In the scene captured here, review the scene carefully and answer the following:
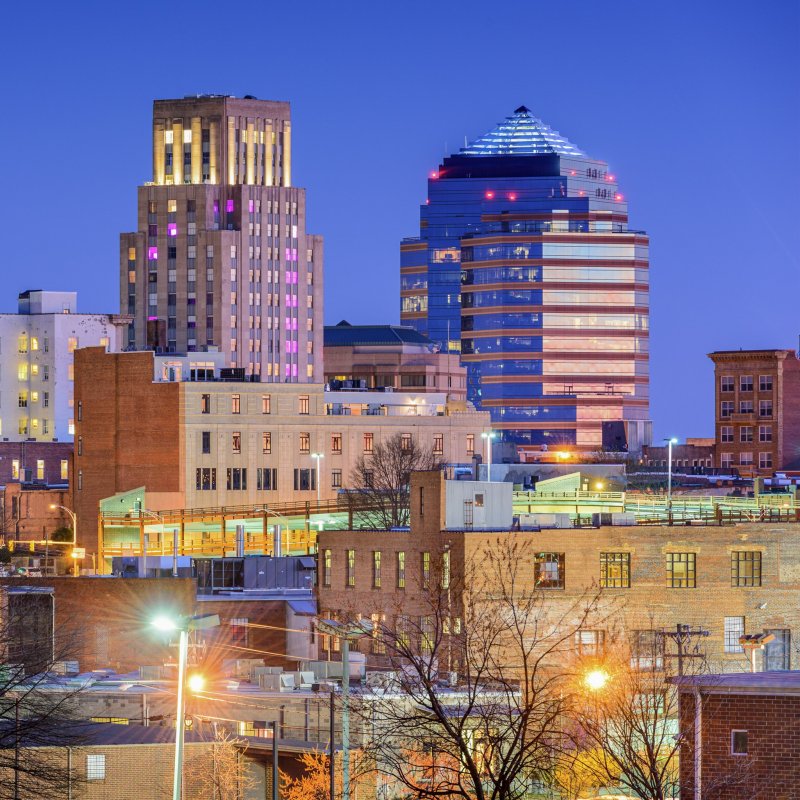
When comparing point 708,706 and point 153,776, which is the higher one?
point 708,706

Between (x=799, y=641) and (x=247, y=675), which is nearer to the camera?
(x=247, y=675)

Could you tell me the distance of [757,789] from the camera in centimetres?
4356

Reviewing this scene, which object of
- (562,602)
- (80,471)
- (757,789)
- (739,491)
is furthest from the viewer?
(80,471)

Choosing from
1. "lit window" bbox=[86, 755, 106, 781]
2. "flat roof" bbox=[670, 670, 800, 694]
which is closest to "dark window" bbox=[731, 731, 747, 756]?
"flat roof" bbox=[670, 670, 800, 694]

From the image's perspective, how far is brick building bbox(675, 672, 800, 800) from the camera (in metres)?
43.5

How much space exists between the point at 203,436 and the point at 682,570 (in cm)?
9289

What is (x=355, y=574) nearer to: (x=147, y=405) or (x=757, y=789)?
(x=757, y=789)

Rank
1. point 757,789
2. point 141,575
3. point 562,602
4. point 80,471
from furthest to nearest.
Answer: point 80,471, point 141,575, point 562,602, point 757,789

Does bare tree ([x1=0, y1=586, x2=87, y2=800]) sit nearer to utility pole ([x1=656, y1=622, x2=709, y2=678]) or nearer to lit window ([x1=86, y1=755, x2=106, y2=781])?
lit window ([x1=86, y1=755, x2=106, y2=781])

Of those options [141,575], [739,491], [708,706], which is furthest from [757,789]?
[739,491]

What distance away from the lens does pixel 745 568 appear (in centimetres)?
8512

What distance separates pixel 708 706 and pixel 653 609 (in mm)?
39430

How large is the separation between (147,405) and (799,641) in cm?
9360

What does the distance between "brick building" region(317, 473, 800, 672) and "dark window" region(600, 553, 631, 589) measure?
0.04 metres
